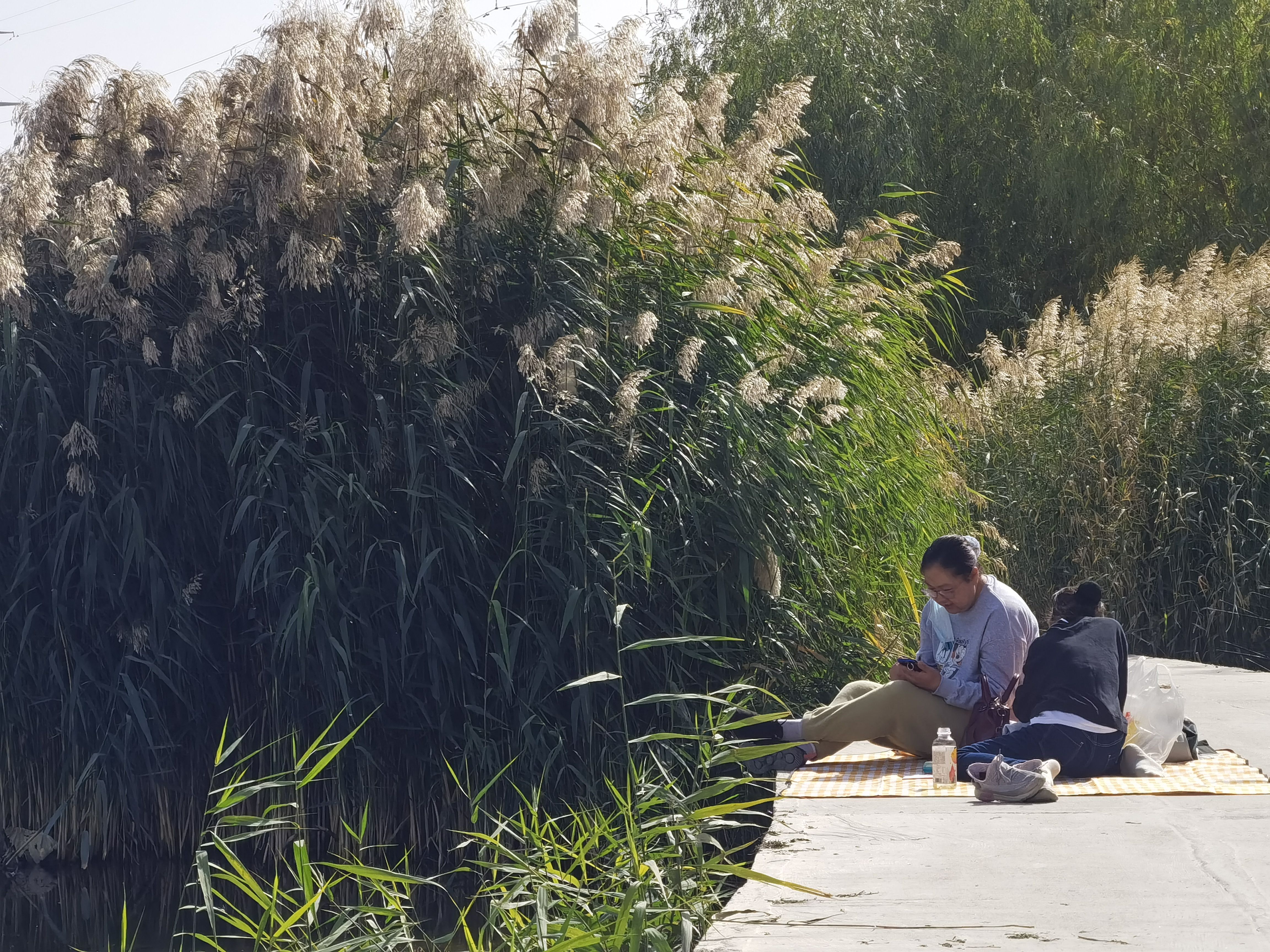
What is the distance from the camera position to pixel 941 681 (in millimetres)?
5555

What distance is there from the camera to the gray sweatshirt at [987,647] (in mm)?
5520

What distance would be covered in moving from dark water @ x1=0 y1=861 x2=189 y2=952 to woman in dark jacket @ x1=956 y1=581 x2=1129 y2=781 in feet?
10.3

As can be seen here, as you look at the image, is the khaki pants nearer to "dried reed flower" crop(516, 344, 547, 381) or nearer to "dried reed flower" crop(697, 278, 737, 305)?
"dried reed flower" crop(697, 278, 737, 305)

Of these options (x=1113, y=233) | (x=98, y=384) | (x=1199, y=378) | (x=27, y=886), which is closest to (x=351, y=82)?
(x=98, y=384)

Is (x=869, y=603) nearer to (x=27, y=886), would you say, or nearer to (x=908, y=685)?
(x=908, y=685)

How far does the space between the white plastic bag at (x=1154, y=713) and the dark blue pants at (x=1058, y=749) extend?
0.25m

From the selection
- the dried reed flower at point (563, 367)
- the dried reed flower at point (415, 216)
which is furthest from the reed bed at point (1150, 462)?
the dried reed flower at point (415, 216)

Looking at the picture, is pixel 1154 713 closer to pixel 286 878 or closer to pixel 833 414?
pixel 833 414

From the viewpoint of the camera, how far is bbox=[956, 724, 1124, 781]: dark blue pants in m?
5.02

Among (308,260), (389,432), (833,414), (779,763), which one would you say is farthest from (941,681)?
(308,260)

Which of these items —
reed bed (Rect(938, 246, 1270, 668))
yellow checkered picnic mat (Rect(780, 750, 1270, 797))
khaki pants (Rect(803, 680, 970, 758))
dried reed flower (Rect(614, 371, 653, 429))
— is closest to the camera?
yellow checkered picnic mat (Rect(780, 750, 1270, 797))

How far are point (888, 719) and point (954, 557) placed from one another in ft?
2.32

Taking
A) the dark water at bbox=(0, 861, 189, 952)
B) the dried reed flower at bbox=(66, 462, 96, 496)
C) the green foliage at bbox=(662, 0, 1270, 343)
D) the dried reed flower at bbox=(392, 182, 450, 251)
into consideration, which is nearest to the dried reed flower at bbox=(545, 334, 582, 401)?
the dried reed flower at bbox=(392, 182, 450, 251)

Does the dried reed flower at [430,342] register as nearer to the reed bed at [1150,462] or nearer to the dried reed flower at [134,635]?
the dried reed flower at [134,635]
